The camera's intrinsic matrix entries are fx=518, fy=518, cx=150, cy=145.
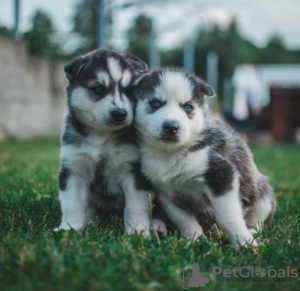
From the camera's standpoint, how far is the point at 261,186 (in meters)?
3.98

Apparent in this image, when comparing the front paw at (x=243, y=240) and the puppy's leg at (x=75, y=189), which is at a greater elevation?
the puppy's leg at (x=75, y=189)

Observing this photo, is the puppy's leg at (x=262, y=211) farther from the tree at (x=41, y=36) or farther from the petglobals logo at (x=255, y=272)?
the tree at (x=41, y=36)

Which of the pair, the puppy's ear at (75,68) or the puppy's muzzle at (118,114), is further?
the puppy's ear at (75,68)

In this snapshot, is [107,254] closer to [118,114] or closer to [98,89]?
[118,114]

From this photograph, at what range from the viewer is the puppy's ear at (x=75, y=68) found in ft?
12.8

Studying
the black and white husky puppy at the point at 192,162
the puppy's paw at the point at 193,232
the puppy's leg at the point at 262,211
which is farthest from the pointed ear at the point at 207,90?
the puppy's paw at the point at 193,232

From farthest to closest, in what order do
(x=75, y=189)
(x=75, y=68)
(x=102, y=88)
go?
(x=75, y=68)
(x=102, y=88)
(x=75, y=189)

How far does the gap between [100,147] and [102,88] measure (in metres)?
0.45

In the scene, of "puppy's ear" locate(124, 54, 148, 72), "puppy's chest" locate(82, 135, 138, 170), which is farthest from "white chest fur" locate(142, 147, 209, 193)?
"puppy's ear" locate(124, 54, 148, 72)

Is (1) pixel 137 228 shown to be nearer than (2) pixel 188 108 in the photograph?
Yes

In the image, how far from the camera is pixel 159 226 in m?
3.59

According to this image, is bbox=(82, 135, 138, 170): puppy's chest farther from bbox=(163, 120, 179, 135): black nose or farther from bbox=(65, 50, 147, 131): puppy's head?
bbox=(163, 120, 179, 135): black nose

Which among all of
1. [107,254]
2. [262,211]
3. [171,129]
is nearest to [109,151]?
[171,129]

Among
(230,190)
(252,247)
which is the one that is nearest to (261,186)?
(230,190)
